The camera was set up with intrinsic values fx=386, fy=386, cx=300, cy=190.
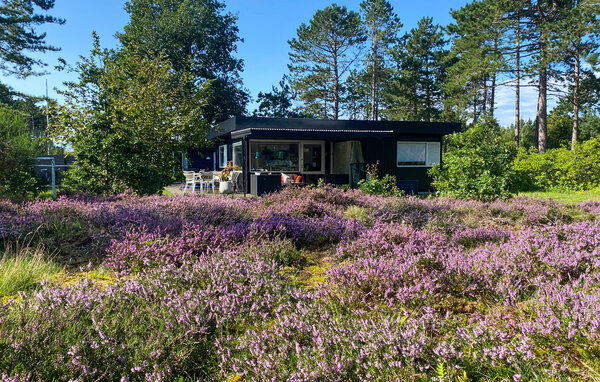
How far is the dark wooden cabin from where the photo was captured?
52.5ft

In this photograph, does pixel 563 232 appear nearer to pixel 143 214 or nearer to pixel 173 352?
pixel 173 352

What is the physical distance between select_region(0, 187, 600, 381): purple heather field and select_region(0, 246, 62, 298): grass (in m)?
0.11

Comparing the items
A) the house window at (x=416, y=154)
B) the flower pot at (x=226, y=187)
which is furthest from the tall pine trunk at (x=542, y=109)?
the flower pot at (x=226, y=187)

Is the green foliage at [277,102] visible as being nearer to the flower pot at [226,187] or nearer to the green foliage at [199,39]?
the green foliage at [199,39]

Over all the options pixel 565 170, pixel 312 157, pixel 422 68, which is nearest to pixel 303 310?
pixel 312 157

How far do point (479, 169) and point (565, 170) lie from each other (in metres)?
10.5

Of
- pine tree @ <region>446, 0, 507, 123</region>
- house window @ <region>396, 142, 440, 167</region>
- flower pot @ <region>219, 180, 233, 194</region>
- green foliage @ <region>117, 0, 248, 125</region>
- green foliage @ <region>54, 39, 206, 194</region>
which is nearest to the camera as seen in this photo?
green foliage @ <region>54, 39, 206, 194</region>

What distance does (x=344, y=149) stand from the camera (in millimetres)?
17438

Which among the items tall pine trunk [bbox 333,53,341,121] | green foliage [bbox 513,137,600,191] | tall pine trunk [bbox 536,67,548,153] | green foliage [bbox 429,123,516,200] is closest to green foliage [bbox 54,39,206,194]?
green foliage [bbox 429,123,516,200]

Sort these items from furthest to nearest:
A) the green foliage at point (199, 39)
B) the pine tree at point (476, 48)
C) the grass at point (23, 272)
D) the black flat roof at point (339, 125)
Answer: the green foliage at point (199, 39) < the pine tree at point (476, 48) < the black flat roof at point (339, 125) < the grass at point (23, 272)

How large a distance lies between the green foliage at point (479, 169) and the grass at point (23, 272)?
24.1 ft

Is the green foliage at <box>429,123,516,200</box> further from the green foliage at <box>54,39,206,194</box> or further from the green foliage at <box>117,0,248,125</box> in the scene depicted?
the green foliage at <box>117,0,248,125</box>

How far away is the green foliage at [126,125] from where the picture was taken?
25.3 ft

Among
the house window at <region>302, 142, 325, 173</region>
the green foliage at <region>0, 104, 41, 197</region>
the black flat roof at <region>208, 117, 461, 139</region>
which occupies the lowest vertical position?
the green foliage at <region>0, 104, 41, 197</region>
